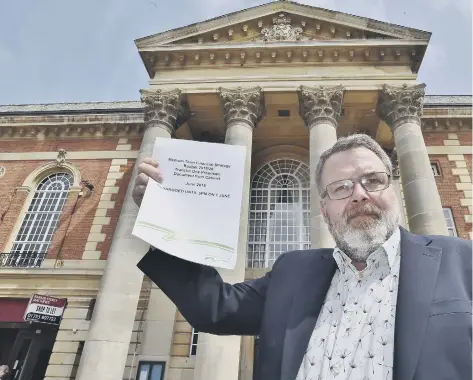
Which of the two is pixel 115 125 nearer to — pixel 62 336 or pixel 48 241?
pixel 48 241

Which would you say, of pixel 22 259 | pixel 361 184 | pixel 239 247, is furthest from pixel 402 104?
pixel 22 259

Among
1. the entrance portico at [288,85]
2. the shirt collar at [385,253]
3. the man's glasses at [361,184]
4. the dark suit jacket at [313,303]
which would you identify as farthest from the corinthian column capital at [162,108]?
the shirt collar at [385,253]

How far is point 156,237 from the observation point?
2.28 meters

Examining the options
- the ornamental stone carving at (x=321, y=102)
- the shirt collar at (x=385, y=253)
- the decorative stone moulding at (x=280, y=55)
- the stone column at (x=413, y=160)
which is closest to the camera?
the shirt collar at (x=385, y=253)

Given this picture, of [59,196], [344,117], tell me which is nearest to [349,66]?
[344,117]

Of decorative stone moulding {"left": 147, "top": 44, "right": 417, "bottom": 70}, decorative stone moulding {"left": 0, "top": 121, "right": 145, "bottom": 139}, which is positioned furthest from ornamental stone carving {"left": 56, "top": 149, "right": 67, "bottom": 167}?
decorative stone moulding {"left": 147, "top": 44, "right": 417, "bottom": 70}

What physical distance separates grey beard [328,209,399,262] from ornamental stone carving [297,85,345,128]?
11.9 metres

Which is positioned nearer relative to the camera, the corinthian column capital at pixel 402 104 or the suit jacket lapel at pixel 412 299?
the suit jacket lapel at pixel 412 299

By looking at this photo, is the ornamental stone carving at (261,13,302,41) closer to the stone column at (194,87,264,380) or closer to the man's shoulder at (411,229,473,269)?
the stone column at (194,87,264,380)

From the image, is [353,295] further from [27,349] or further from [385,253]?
[27,349]

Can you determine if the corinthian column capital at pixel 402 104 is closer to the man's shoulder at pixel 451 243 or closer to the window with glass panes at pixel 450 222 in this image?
Result: the window with glass panes at pixel 450 222

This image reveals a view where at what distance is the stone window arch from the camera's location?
1614 cm

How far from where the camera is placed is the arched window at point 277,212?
15.3 metres

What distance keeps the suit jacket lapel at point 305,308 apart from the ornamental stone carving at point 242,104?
1200 cm
